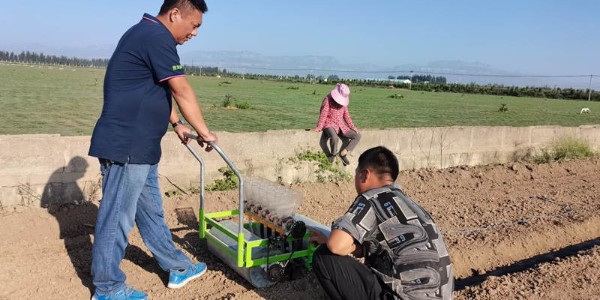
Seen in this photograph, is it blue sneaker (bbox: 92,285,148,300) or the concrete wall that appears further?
the concrete wall

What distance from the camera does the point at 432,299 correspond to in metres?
2.96

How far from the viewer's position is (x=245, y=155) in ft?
23.5

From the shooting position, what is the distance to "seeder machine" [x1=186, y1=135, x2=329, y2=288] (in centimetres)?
385

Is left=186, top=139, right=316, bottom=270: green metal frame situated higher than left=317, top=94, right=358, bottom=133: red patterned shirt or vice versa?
left=317, top=94, right=358, bottom=133: red patterned shirt

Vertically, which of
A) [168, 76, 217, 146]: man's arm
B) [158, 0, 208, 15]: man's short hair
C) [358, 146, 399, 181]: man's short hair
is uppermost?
[158, 0, 208, 15]: man's short hair

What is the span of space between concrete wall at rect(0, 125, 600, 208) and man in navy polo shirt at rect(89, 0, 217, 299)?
2.49m

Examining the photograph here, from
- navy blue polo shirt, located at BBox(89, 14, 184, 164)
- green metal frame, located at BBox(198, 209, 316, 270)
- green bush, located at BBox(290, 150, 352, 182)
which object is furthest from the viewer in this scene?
green bush, located at BBox(290, 150, 352, 182)

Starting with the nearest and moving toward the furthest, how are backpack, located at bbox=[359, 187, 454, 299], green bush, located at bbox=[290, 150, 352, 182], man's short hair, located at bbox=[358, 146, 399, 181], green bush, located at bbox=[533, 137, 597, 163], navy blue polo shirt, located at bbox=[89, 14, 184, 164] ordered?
backpack, located at bbox=[359, 187, 454, 299], man's short hair, located at bbox=[358, 146, 399, 181], navy blue polo shirt, located at bbox=[89, 14, 184, 164], green bush, located at bbox=[290, 150, 352, 182], green bush, located at bbox=[533, 137, 597, 163]

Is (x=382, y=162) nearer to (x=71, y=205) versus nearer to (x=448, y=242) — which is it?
(x=448, y=242)

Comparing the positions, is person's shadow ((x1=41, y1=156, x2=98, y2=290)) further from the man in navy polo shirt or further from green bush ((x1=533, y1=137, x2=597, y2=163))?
green bush ((x1=533, y1=137, x2=597, y2=163))

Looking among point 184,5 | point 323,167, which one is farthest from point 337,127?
point 184,5

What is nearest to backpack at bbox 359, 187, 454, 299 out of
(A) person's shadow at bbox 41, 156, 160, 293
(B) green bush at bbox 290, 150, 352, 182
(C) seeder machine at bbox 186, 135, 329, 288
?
(C) seeder machine at bbox 186, 135, 329, 288

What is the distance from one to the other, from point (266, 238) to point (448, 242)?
228 centimetres

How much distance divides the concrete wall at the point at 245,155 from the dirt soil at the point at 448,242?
255 mm
